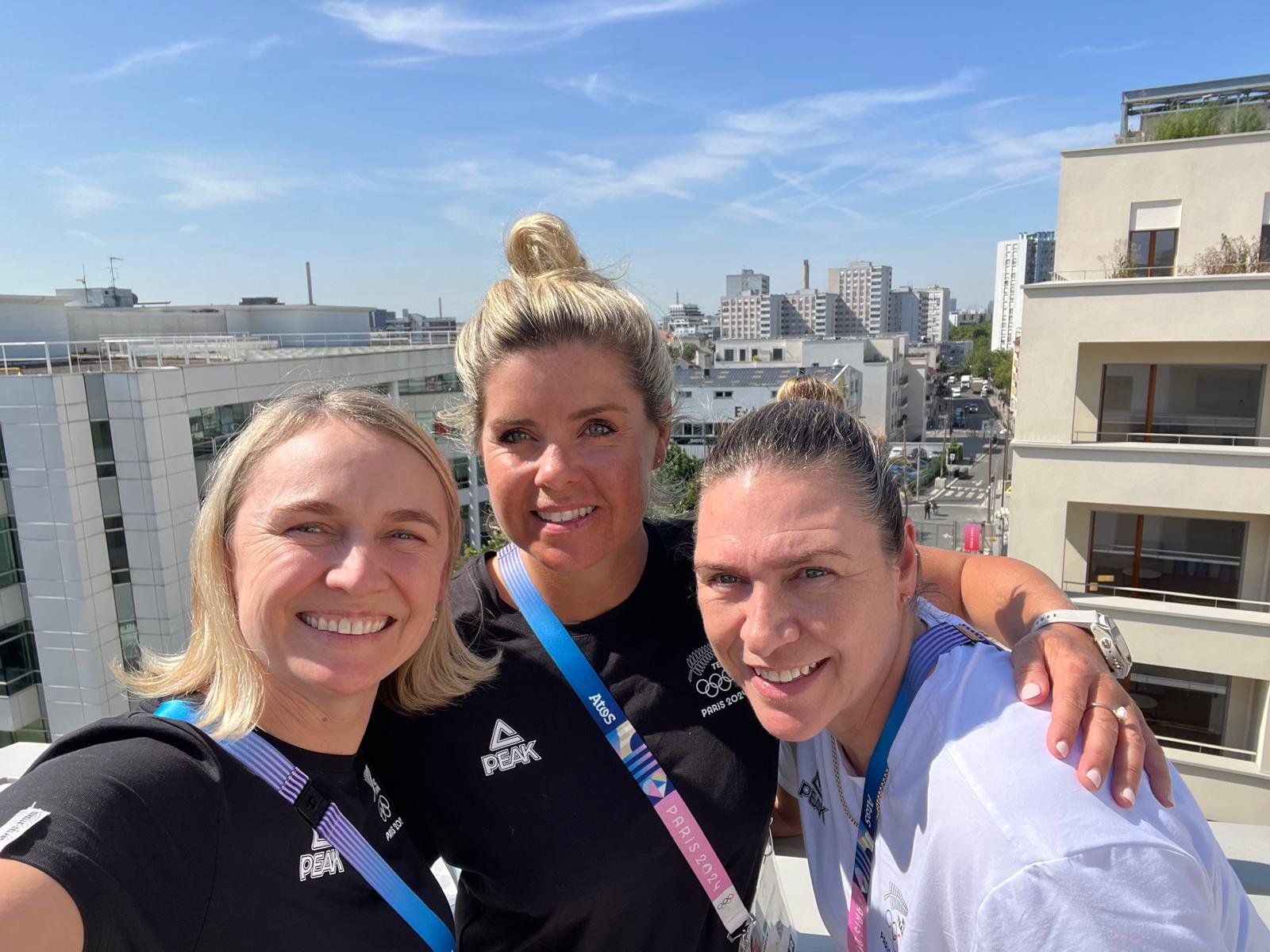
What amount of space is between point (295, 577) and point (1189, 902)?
1.53m

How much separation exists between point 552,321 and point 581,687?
898mm

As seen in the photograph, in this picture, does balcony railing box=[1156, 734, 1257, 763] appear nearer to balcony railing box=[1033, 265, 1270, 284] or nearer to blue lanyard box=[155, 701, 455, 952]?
balcony railing box=[1033, 265, 1270, 284]

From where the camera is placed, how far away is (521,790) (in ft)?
5.80

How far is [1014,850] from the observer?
1.13 metres

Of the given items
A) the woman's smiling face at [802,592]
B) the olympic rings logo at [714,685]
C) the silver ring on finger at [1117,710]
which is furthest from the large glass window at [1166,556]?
the woman's smiling face at [802,592]

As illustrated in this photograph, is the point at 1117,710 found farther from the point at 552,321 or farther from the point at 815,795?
the point at 552,321

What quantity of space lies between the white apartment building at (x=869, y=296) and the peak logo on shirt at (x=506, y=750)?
160896mm

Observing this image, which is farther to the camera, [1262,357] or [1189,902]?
[1262,357]

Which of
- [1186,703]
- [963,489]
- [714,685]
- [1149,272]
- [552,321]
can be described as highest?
[1149,272]

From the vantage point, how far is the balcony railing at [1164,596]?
9523 mm

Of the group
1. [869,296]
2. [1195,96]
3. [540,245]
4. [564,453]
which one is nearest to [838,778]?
[564,453]

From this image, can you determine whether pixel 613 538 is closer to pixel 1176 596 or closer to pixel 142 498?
pixel 1176 596

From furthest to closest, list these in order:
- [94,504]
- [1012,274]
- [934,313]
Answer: [934,313]
[1012,274]
[94,504]

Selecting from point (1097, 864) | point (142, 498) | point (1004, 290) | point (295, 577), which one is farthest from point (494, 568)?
point (1004, 290)
